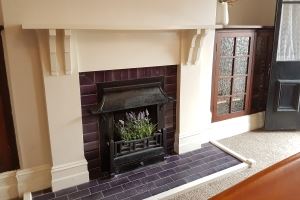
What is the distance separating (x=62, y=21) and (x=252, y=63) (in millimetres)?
2188

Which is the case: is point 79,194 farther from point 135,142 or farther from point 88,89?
point 88,89

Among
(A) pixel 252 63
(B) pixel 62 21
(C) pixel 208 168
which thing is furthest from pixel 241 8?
(B) pixel 62 21

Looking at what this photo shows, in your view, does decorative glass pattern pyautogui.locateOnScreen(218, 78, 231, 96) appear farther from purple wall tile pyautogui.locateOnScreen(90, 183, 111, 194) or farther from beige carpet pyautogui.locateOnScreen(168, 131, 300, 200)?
purple wall tile pyautogui.locateOnScreen(90, 183, 111, 194)

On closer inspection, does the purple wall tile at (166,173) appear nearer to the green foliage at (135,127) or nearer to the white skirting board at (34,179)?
the green foliage at (135,127)

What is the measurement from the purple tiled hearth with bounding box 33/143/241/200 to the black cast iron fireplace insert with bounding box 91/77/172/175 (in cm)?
11

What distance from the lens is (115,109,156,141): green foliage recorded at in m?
2.37

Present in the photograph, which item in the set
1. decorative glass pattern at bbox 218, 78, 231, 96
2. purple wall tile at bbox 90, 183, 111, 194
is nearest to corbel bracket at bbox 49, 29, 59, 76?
purple wall tile at bbox 90, 183, 111, 194

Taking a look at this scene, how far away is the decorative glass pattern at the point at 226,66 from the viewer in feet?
9.54

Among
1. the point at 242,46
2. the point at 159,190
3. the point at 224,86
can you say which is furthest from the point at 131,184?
the point at 242,46

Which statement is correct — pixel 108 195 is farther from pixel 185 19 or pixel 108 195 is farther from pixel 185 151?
pixel 185 19

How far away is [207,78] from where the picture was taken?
2818mm

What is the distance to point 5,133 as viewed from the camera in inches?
79.1

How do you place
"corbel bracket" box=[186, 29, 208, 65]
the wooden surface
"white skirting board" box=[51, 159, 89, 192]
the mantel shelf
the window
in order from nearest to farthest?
the wooden surface, the mantel shelf, "white skirting board" box=[51, 159, 89, 192], "corbel bracket" box=[186, 29, 208, 65], the window

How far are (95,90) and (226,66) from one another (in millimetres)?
1533
